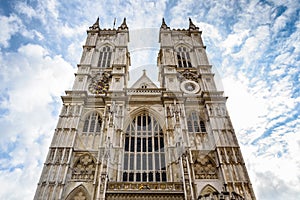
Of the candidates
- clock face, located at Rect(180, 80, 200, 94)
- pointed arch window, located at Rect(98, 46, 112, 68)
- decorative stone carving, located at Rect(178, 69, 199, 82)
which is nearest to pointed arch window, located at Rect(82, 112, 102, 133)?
pointed arch window, located at Rect(98, 46, 112, 68)

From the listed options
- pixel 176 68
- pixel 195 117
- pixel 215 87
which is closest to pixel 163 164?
pixel 195 117

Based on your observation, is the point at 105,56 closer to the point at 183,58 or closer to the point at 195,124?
the point at 183,58

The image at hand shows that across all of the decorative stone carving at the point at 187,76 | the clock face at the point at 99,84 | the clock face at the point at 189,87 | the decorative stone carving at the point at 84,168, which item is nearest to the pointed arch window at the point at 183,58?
the decorative stone carving at the point at 187,76

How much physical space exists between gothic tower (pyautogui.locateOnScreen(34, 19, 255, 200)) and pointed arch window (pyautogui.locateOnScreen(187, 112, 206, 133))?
3.2 inches

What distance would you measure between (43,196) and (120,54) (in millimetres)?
16439

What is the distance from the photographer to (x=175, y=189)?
547 inches

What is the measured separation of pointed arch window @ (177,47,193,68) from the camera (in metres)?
25.4

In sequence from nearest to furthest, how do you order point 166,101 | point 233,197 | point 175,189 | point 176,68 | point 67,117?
point 233,197 < point 175,189 < point 67,117 < point 166,101 < point 176,68

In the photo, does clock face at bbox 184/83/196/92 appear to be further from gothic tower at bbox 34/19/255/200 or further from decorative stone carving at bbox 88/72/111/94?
decorative stone carving at bbox 88/72/111/94

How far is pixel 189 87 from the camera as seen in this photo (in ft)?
74.0

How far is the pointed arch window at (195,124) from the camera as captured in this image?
1910 centimetres

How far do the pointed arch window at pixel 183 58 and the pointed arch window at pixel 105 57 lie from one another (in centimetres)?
802

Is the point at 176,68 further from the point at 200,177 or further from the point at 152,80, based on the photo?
the point at 200,177

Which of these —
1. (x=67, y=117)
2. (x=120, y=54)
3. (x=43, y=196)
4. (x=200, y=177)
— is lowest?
(x=43, y=196)
